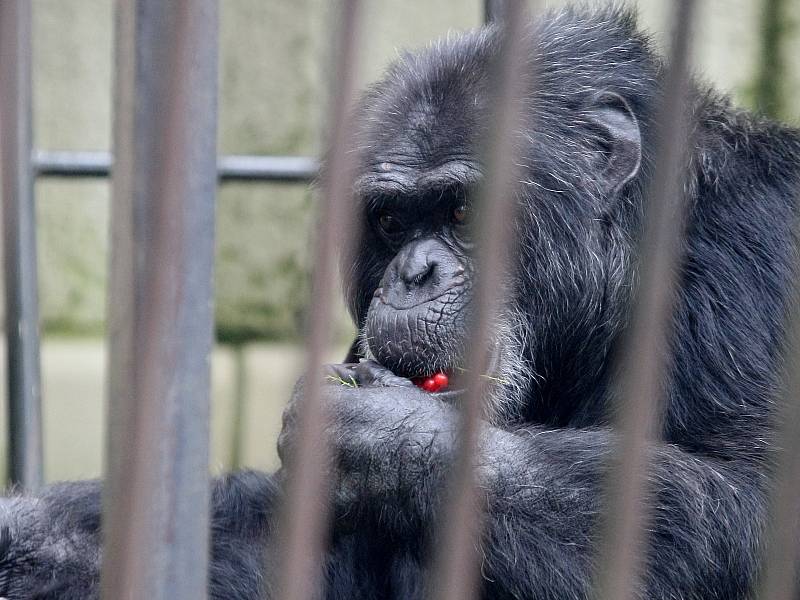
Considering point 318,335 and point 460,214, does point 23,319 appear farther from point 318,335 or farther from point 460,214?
point 318,335

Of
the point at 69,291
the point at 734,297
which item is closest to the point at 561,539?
the point at 734,297

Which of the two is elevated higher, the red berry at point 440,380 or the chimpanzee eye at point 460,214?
the chimpanzee eye at point 460,214

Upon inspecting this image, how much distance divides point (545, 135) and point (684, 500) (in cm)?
104

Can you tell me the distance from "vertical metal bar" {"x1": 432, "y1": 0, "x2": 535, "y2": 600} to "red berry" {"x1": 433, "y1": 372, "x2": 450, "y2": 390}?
4.97 ft

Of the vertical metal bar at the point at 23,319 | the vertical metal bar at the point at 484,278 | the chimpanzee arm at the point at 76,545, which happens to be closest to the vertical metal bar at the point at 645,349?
the vertical metal bar at the point at 484,278

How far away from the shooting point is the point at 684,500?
7.98 feet

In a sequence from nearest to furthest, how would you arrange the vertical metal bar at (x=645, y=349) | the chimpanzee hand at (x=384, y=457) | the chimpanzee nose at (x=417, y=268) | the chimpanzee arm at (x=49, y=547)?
1. the vertical metal bar at (x=645, y=349)
2. the chimpanzee hand at (x=384, y=457)
3. the chimpanzee arm at (x=49, y=547)
4. the chimpanzee nose at (x=417, y=268)

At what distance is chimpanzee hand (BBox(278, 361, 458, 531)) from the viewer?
2.34m

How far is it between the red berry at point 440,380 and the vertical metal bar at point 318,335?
62.0 inches

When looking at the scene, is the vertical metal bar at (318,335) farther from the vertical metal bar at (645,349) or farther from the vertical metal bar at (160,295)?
the vertical metal bar at (645,349)

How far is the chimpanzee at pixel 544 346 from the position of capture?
238cm

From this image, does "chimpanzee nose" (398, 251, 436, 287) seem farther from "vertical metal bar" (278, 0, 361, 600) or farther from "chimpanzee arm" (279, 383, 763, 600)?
"vertical metal bar" (278, 0, 361, 600)

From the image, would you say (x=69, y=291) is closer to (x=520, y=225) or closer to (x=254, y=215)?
(x=254, y=215)

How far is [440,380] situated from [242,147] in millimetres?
3610
